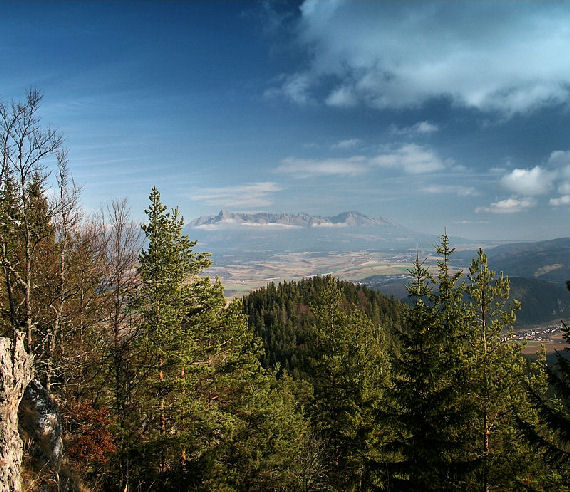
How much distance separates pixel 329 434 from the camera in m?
20.2

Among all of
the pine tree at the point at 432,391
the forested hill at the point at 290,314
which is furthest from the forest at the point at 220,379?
the forested hill at the point at 290,314

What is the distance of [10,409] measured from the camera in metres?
8.40

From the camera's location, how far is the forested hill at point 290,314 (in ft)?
321

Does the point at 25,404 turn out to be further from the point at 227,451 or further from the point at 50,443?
the point at 227,451

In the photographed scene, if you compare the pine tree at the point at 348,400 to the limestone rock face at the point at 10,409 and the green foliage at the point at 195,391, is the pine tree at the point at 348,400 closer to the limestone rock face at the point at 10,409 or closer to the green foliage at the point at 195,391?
the green foliage at the point at 195,391

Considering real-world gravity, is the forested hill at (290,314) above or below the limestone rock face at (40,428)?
below

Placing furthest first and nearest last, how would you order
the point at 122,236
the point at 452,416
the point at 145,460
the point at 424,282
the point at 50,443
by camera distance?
1. the point at 122,236
2. the point at 145,460
3. the point at 424,282
4. the point at 452,416
5. the point at 50,443

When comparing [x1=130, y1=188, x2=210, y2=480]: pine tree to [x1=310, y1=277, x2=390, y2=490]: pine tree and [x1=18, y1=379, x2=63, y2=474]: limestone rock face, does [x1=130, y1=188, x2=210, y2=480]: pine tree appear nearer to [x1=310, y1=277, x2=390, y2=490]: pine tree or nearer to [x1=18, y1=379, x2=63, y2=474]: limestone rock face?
[x1=18, y1=379, x2=63, y2=474]: limestone rock face

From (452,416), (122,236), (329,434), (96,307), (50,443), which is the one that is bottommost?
(329,434)

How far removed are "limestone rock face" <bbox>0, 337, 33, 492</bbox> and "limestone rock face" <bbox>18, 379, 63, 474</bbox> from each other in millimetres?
2610

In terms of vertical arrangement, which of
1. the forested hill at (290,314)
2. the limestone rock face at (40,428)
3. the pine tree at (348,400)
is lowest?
the forested hill at (290,314)

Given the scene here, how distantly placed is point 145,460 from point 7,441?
9060mm

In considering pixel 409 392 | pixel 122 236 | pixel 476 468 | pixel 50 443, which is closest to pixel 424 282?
pixel 409 392

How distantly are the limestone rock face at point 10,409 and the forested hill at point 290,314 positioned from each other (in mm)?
79924
